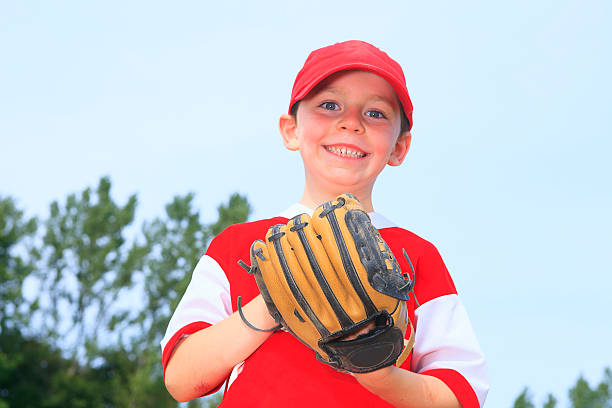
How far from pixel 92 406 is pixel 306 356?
29969mm

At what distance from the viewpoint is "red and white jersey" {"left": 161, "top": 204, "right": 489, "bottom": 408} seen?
2.69 m

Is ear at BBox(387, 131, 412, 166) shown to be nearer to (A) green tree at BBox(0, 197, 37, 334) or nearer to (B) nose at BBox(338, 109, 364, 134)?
(B) nose at BBox(338, 109, 364, 134)

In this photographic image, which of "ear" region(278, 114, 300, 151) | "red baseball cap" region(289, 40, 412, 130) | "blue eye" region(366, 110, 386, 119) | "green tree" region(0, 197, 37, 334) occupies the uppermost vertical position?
"green tree" region(0, 197, 37, 334)

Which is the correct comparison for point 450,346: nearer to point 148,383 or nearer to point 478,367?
point 478,367

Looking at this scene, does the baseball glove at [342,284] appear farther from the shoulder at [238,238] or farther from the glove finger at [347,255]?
the shoulder at [238,238]

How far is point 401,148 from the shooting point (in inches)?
135

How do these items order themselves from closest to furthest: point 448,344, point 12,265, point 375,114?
point 448,344 → point 375,114 → point 12,265

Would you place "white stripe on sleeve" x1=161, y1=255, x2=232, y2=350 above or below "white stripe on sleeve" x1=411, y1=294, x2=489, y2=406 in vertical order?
above

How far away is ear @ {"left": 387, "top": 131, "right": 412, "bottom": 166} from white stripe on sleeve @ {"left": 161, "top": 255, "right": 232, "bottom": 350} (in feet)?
3.40

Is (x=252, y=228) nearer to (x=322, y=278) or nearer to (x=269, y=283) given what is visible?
(x=269, y=283)

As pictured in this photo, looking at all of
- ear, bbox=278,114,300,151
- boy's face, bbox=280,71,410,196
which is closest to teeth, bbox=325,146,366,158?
boy's face, bbox=280,71,410,196

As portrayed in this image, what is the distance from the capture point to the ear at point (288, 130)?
11.0ft

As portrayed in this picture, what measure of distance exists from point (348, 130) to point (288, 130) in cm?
42

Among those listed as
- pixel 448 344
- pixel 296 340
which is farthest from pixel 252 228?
pixel 448 344
